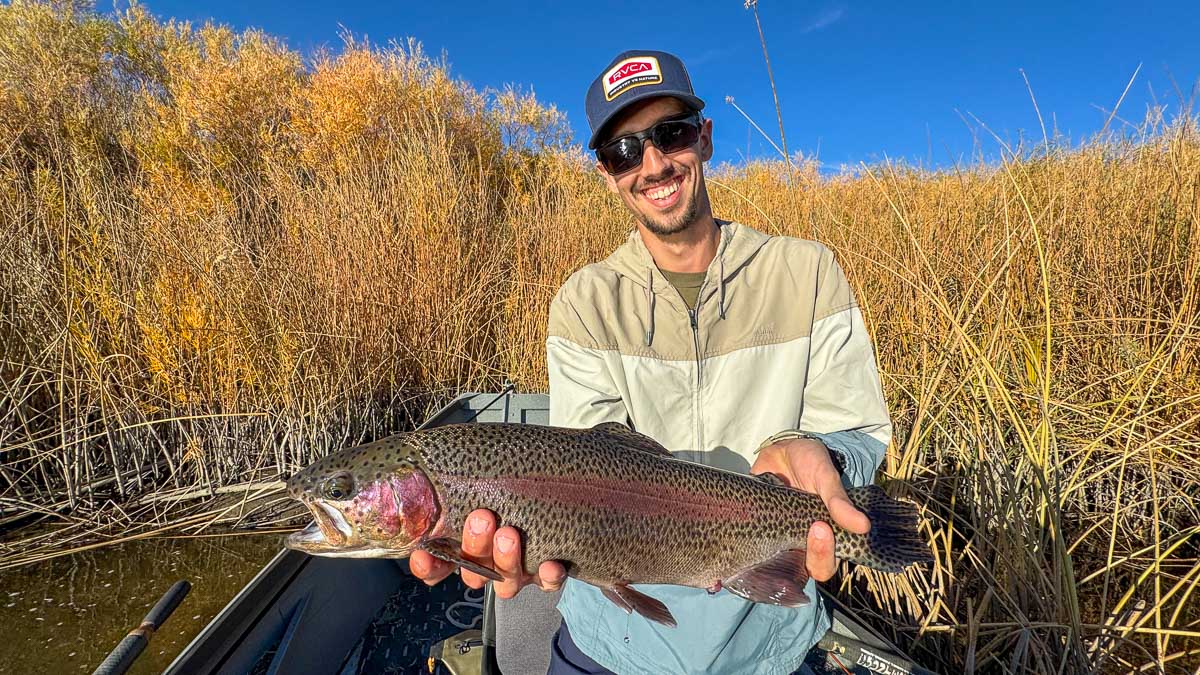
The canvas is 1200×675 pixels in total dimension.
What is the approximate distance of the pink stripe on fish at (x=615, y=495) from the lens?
160 centimetres

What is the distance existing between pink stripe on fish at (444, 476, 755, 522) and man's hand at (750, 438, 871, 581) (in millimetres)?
258

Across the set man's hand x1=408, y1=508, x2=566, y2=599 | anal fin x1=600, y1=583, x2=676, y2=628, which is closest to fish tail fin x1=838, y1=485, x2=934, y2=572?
anal fin x1=600, y1=583, x2=676, y2=628

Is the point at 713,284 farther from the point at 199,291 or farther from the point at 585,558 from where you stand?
the point at 199,291

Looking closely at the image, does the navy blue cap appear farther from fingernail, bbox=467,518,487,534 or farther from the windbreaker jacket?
fingernail, bbox=467,518,487,534

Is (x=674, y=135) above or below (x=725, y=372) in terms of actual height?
above

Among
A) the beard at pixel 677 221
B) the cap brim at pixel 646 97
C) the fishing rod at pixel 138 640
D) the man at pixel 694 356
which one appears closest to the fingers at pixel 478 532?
the man at pixel 694 356

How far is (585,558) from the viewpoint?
1.65 m

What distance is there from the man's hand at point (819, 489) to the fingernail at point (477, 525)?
A: 1019 millimetres

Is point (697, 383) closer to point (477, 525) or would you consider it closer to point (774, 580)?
point (774, 580)

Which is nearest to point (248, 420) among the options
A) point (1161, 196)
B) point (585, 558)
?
point (585, 558)

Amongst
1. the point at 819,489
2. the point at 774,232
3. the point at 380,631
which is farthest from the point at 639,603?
the point at 774,232

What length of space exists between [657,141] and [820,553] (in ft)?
5.78

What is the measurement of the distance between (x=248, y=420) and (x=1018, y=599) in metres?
5.45

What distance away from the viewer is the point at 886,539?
5.73 feet
